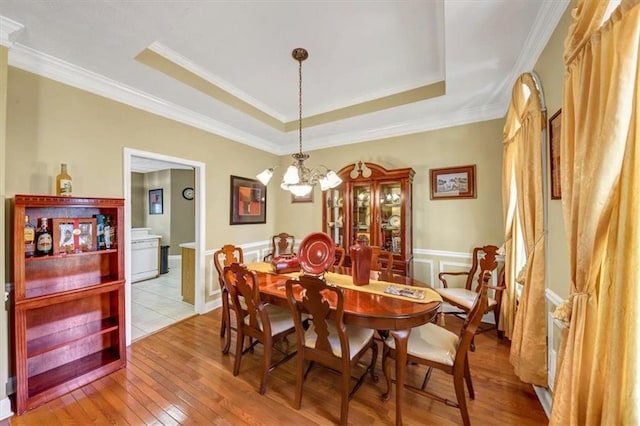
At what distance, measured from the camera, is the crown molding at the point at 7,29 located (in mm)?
1701

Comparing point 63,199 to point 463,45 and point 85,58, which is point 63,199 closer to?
point 85,58

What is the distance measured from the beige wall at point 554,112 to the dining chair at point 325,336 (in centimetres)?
134

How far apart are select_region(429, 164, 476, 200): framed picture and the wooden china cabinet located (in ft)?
1.13

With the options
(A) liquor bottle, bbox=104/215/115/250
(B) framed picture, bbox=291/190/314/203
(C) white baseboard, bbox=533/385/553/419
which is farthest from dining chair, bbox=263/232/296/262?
(C) white baseboard, bbox=533/385/553/419

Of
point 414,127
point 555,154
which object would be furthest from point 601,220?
point 414,127

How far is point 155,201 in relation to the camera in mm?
6980

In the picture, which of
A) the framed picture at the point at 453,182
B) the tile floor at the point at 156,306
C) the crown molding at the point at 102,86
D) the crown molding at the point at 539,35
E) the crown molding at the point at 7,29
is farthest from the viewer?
the framed picture at the point at 453,182

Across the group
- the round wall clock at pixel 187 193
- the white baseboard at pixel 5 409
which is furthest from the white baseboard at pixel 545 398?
the round wall clock at pixel 187 193

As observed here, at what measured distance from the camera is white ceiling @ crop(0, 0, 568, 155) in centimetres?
173

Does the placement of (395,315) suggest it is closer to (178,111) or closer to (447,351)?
(447,351)

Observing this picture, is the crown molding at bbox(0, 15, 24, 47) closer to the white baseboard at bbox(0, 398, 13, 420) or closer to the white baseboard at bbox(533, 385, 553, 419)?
the white baseboard at bbox(0, 398, 13, 420)

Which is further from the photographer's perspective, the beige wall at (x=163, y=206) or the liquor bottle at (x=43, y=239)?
the beige wall at (x=163, y=206)

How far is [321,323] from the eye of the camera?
5.66 ft

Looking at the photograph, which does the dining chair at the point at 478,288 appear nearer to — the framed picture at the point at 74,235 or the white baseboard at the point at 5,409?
the framed picture at the point at 74,235
